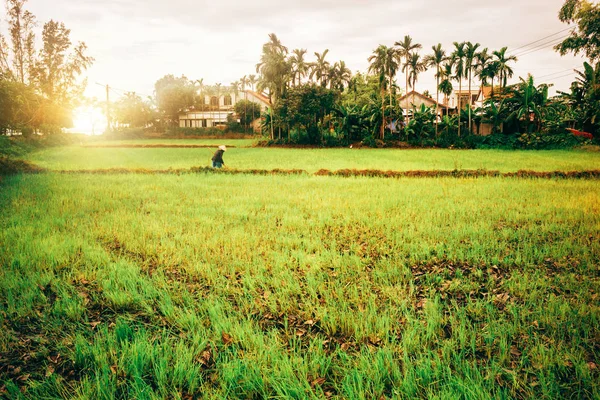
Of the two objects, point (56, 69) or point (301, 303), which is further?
point (56, 69)

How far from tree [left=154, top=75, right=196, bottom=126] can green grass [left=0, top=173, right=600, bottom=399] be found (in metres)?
53.7

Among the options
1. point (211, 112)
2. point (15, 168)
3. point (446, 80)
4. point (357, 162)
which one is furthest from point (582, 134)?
point (211, 112)

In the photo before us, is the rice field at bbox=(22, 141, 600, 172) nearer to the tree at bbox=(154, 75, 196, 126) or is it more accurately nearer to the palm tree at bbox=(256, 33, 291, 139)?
the palm tree at bbox=(256, 33, 291, 139)

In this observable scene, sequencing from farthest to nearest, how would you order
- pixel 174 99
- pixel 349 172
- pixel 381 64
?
1. pixel 174 99
2. pixel 381 64
3. pixel 349 172

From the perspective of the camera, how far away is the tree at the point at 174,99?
56000 millimetres

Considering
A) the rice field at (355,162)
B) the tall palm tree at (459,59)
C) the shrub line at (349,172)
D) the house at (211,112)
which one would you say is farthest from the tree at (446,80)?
the house at (211,112)

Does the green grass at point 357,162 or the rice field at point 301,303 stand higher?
the green grass at point 357,162

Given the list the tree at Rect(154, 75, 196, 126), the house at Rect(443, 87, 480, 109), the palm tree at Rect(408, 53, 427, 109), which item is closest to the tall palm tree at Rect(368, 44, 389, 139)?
the palm tree at Rect(408, 53, 427, 109)

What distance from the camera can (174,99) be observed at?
5603cm

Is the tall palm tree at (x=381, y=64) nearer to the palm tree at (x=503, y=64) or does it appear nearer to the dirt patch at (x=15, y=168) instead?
the palm tree at (x=503, y=64)

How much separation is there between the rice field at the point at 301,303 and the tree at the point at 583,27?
27.3 meters

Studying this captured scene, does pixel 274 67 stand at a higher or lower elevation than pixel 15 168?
higher

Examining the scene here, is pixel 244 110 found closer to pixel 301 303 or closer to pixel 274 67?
pixel 274 67

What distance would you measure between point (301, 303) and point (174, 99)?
59.3 metres
